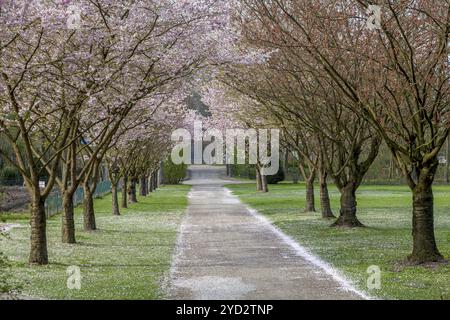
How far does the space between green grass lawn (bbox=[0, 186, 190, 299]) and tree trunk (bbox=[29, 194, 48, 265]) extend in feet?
0.78

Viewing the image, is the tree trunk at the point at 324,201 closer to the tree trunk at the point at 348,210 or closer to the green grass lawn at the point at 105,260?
the tree trunk at the point at 348,210

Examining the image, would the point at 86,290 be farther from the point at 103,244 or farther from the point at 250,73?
the point at 250,73

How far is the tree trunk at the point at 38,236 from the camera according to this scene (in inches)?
594

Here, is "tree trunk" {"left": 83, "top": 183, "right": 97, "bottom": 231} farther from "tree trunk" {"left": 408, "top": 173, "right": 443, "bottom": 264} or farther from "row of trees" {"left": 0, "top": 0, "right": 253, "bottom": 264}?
"tree trunk" {"left": 408, "top": 173, "right": 443, "bottom": 264}

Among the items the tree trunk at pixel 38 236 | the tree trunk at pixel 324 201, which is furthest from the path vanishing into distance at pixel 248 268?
the tree trunk at pixel 324 201

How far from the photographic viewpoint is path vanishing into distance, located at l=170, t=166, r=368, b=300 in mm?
11023

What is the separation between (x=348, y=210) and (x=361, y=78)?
24.4 feet

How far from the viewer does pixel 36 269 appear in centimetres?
1420

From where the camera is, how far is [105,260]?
15914 millimetres

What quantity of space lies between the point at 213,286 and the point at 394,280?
11.1 ft

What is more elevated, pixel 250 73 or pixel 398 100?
pixel 250 73

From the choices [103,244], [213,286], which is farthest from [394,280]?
[103,244]

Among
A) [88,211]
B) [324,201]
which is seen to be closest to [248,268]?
[88,211]

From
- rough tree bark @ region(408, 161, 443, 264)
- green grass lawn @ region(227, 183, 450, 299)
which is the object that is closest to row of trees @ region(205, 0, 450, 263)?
rough tree bark @ region(408, 161, 443, 264)
